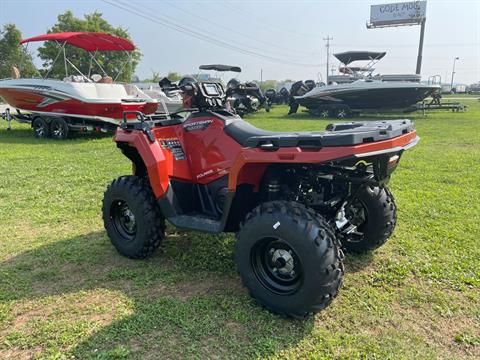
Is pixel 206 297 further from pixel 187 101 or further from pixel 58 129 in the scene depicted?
pixel 58 129

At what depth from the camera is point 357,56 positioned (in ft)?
78.7

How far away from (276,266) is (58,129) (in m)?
10.7

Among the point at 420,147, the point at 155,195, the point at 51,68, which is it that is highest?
the point at 51,68

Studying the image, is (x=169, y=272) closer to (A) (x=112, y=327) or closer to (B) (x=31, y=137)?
(A) (x=112, y=327)

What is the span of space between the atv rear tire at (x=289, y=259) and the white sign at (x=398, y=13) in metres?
48.3

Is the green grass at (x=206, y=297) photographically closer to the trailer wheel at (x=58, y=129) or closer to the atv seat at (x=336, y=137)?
the atv seat at (x=336, y=137)

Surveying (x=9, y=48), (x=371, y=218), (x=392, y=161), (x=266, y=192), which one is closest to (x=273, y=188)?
Result: (x=266, y=192)

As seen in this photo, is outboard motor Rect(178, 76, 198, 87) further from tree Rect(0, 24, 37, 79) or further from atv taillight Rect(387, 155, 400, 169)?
tree Rect(0, 24, 37, 79)

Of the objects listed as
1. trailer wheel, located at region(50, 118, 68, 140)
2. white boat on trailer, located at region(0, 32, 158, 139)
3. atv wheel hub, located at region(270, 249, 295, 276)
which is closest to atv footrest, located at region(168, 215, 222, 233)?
atv wheel hub, located at region(270, 249, 295, 276)

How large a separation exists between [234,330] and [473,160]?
23.7 ft

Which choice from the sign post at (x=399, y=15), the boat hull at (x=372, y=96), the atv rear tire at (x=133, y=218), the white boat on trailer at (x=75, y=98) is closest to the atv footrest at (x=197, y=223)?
the atv rear tire at (x=133, y=218)

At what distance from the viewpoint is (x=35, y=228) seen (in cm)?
449

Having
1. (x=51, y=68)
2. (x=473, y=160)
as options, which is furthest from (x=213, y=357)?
(x=51, y=68)

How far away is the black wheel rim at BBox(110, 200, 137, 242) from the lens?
148 inches
